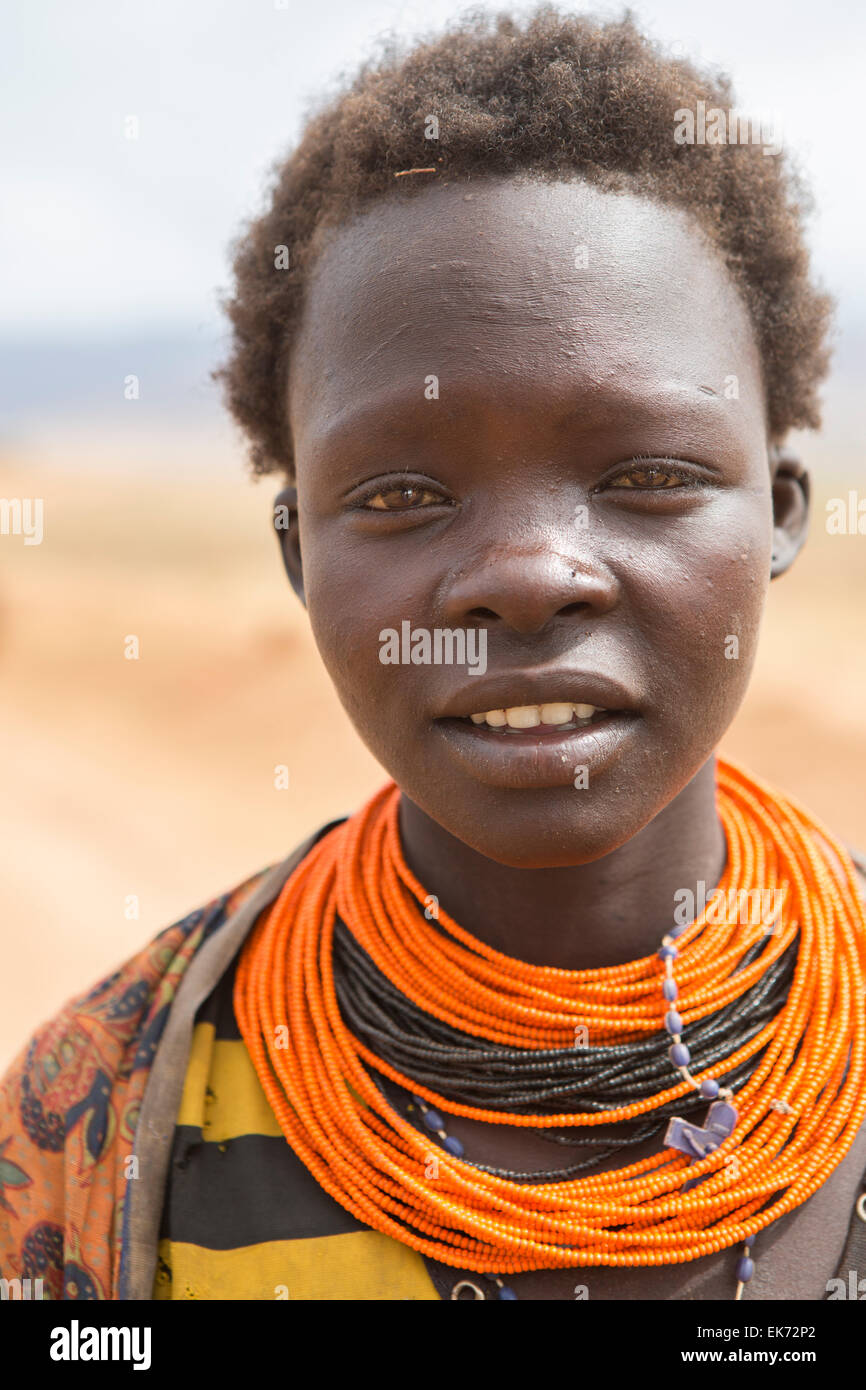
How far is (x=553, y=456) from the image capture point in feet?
5.16

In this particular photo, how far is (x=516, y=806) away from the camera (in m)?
1.59

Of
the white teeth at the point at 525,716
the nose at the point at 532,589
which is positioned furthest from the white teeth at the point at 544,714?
the nose at the point at 532,589

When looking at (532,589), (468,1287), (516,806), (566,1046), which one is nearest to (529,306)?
(532,589)

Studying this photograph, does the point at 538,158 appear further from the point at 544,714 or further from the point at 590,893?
the point at 590,893

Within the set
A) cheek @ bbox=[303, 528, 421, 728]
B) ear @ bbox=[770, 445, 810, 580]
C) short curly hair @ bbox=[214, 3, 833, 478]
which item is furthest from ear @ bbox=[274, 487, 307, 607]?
ear @ bbox=[770, 445, 810, 580]

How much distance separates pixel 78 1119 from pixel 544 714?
41.4 inches

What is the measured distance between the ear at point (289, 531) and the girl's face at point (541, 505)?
1.17 feet

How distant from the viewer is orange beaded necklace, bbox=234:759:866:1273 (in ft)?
5.62

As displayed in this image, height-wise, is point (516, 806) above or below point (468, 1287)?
above

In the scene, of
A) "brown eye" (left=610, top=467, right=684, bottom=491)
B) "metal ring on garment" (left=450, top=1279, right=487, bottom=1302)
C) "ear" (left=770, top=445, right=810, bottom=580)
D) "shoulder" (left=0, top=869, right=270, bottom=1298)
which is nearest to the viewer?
"brown eye" (left=610, top=467, right=684, bottom=491)

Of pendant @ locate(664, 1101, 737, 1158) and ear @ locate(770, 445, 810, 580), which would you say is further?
ear @ locate(770, 445, 810, 580)

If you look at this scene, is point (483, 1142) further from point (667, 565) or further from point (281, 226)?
point (281, 226)

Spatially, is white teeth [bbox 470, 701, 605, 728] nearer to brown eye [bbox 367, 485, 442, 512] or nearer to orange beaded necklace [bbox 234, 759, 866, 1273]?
brown eye [bbox 367, 485, 442, 512]
